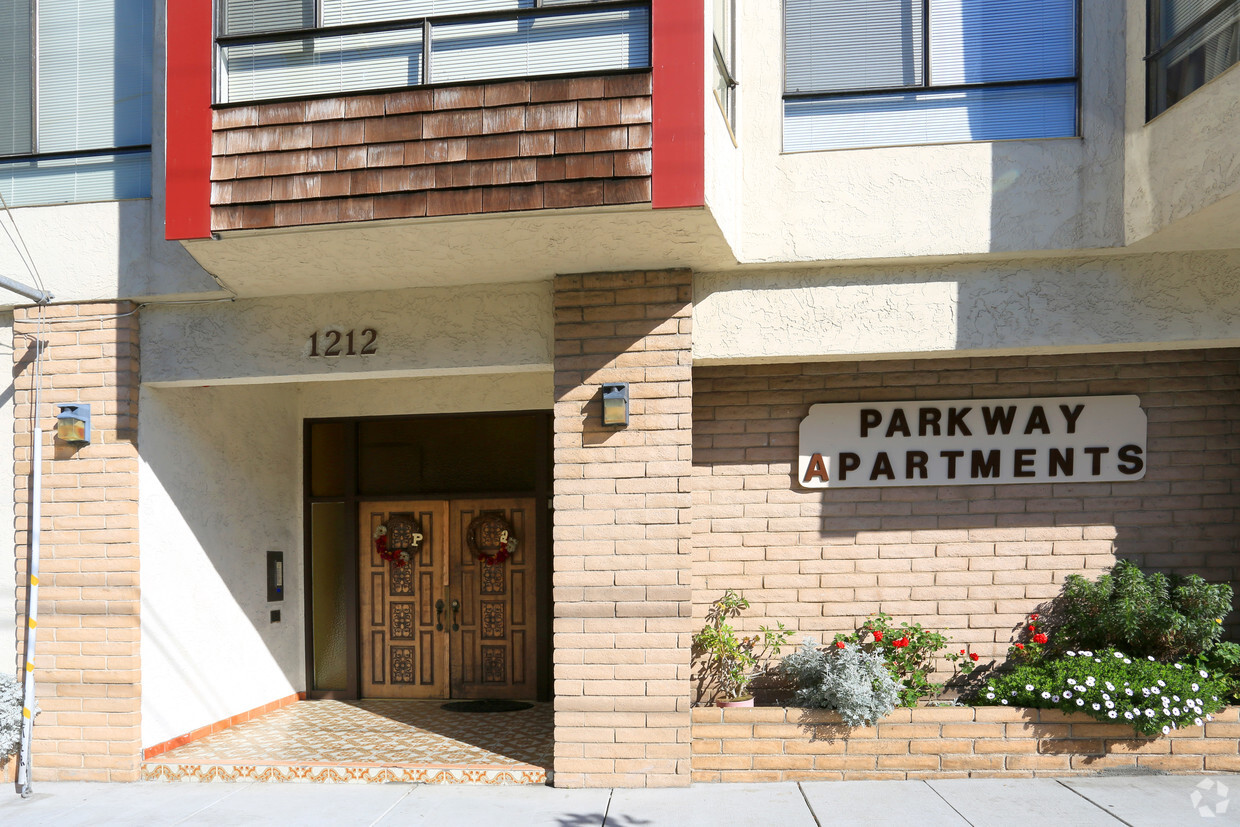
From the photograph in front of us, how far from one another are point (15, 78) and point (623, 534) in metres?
5.91

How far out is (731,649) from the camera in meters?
7.18

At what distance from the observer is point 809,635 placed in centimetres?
746

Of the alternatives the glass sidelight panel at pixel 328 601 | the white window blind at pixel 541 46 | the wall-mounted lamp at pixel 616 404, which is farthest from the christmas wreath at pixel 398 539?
the white window blind at pixel 541 46

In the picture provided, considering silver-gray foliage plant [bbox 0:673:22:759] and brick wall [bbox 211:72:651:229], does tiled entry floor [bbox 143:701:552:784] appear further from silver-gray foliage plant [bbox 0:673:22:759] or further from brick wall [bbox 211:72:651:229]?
brick wall [bbox 211:72:651:229]

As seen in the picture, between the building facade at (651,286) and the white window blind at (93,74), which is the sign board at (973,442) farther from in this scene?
the white window blind at (93,74)

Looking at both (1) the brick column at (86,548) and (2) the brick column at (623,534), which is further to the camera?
(1) the brick column at (86,548)

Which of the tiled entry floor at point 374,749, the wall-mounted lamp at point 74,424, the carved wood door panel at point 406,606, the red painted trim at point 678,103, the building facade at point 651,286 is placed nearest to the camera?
the red painted trim at point 678,103

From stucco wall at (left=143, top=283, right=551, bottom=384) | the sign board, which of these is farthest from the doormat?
the sign board

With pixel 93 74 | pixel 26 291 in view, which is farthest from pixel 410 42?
pixel 26 291

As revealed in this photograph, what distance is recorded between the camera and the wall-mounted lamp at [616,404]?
667 centimetres

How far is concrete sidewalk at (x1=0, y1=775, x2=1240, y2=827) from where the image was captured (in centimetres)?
588

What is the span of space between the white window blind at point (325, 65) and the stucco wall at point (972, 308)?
8.10ft

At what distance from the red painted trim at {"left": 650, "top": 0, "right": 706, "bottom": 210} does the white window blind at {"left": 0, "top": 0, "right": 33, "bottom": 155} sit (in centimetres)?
508

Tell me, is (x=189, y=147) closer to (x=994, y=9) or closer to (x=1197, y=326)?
(x=994, y=9)
